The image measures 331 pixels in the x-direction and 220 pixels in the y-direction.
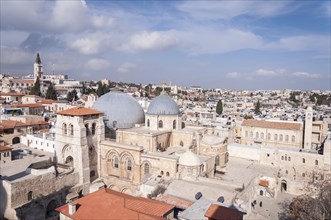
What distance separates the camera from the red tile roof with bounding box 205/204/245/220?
12.0 meters

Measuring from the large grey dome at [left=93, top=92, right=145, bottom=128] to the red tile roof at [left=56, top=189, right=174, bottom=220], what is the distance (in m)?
12.7

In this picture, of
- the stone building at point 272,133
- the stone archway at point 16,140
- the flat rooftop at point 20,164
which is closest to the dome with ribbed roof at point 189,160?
the flat rooftop at point 20,164

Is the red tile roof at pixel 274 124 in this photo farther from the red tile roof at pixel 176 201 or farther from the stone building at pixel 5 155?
the stone building at pixel 5 155

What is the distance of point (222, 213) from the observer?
12.2m

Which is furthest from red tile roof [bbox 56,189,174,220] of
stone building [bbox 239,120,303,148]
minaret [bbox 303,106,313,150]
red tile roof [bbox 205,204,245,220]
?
stone building [bbox 239,120,303,148]

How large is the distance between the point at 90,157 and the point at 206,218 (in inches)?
555

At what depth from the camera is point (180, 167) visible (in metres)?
20.7

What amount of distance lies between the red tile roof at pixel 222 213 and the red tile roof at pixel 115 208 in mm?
2227

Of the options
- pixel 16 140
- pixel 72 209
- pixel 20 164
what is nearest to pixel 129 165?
pixel 20 164

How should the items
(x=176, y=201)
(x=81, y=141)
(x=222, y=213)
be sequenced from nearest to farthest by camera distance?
(x=222, y=213)
(x=176, y=201)
(x=81, y=141)

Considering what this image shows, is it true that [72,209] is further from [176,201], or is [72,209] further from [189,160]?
[189,160]

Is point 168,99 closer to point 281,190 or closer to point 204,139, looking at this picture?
point 204,139

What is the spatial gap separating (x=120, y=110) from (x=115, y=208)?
14.8m

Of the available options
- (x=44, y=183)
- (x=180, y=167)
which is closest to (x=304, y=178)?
(x=180, y=167)
